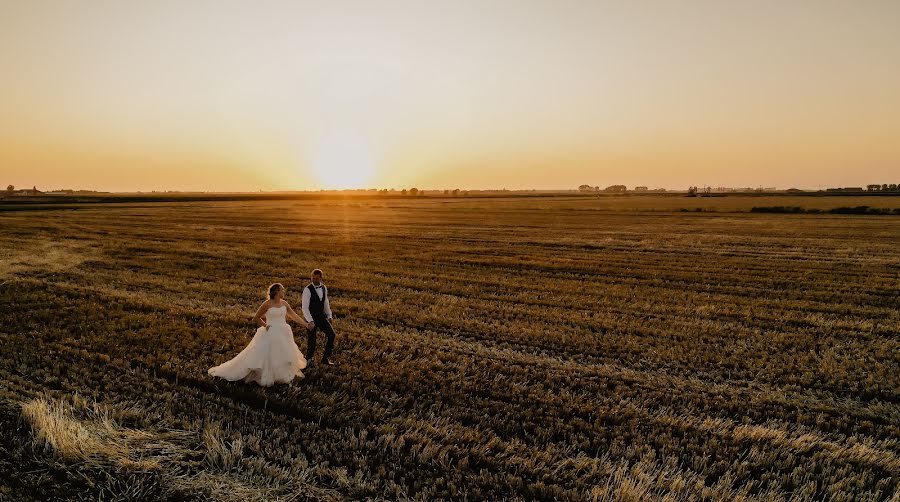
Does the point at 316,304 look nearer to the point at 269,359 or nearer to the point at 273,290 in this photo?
the point at 273,290

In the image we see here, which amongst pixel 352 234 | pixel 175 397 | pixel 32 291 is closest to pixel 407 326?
pixel 175 397

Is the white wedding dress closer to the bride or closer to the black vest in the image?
the bride

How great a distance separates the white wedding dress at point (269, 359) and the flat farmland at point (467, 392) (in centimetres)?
22

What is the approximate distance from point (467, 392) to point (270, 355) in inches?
135

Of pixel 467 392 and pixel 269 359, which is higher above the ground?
pixel 269 359

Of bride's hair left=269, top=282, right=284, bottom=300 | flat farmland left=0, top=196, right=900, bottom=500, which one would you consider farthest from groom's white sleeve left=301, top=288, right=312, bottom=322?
flat farmland left=0, top=196, right=900, bottom=500

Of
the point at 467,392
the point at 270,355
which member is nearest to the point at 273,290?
the point at 270,355

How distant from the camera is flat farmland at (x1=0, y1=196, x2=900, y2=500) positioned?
5.91 meters

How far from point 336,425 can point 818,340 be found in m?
11.4

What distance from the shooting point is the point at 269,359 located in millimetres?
8344

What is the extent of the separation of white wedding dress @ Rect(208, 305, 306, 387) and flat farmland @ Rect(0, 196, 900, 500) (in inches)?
8.8

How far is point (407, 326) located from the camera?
492 inches

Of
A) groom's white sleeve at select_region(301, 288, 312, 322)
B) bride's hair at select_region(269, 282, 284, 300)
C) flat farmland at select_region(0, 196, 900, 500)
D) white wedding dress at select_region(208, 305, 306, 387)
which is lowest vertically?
flat farmland at select_region(0, 196, 900, 500)

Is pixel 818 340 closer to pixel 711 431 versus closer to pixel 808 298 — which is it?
pixel 808 298
